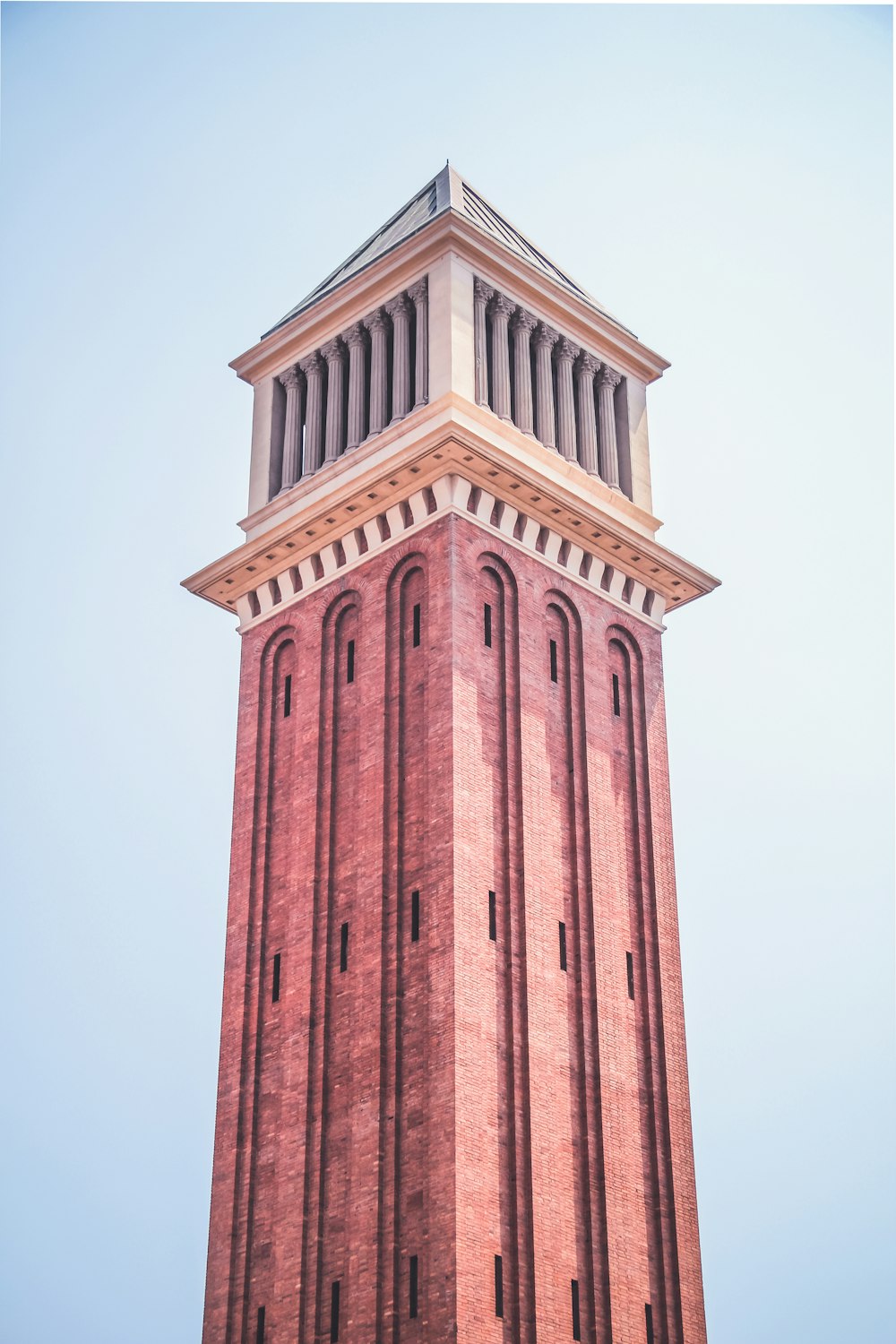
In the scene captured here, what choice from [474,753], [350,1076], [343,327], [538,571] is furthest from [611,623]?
[350,1076]

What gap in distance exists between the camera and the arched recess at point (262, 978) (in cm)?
3609

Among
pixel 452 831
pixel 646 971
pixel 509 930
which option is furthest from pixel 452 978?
pixel 646 971

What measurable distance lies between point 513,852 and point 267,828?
231 inches

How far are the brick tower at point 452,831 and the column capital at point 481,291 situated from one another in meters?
0.28

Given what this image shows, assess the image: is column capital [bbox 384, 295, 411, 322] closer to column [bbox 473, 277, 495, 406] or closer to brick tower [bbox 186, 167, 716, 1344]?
brick tower [bbox 186, 167, 716, 1344]

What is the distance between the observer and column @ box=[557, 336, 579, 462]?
4391cm

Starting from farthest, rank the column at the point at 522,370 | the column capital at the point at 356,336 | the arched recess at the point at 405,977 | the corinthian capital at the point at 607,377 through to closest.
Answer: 1. the corinthian capital at the point at 607,377
2. the column capital at the point at 356,336
3. the column at the point at 522,370
4. the arched recess at the point at 405,977

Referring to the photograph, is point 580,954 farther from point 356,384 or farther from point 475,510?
point 356,384

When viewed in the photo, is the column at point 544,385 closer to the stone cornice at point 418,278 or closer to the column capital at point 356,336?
the stone cornice at point 418,278

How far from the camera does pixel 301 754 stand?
40.5 metres

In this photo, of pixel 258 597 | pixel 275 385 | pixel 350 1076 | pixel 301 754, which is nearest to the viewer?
pixel 350 1076

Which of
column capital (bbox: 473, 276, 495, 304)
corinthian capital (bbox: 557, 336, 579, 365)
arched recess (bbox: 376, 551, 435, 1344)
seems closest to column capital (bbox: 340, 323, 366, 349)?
column capital (bbox: 473, 276, 495, 304)

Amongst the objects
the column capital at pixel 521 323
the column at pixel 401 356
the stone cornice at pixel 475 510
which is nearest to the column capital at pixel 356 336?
the column at pixel 401 356

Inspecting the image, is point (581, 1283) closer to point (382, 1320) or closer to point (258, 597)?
point (382, 1320)
